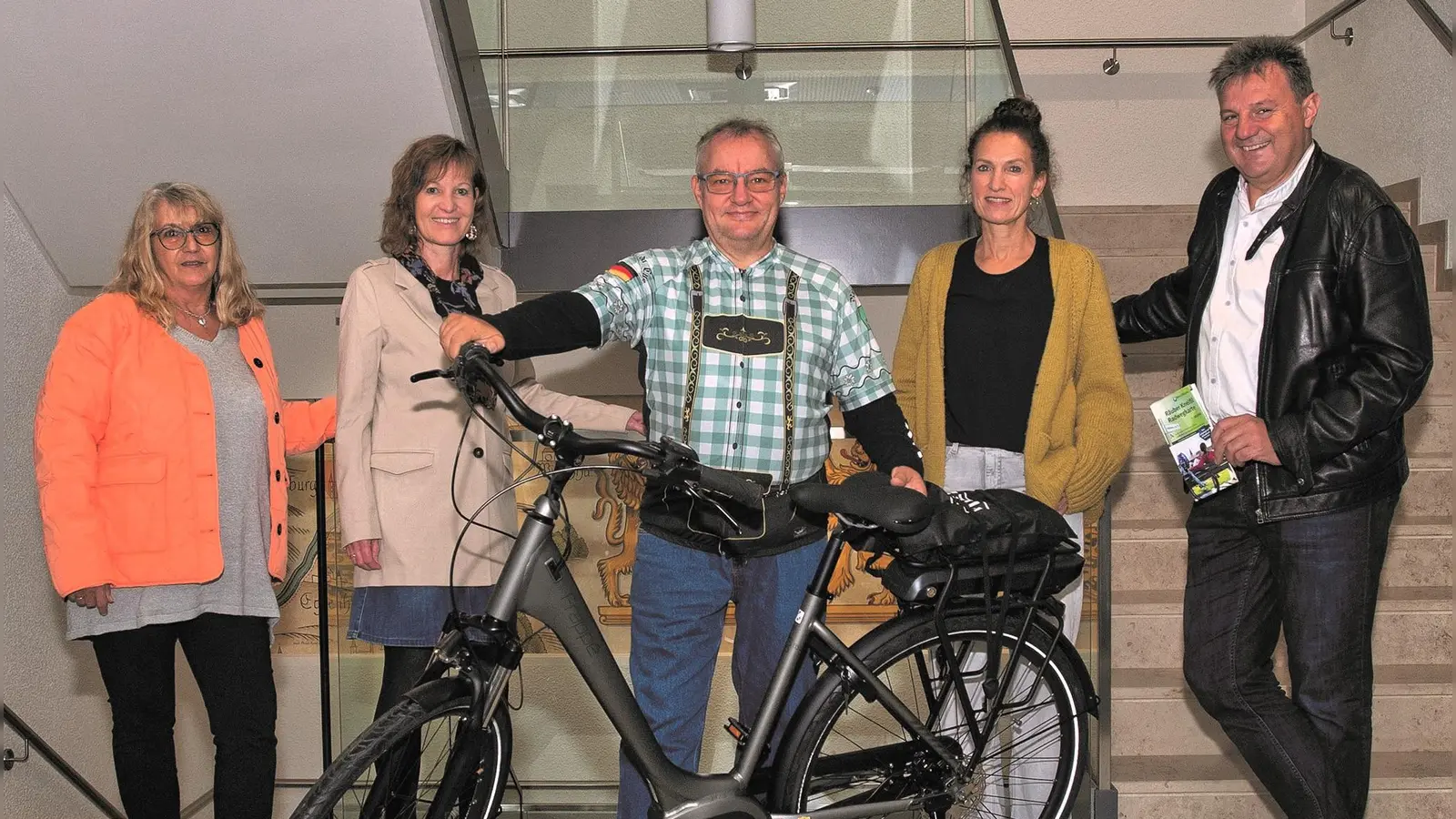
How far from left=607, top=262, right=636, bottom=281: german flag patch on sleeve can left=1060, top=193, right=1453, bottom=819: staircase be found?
1.59 metres

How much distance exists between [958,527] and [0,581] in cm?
312

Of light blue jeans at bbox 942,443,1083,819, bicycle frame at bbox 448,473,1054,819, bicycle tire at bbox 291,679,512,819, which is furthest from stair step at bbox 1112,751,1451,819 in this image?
bicycle tire at bbox 291,679,512,819

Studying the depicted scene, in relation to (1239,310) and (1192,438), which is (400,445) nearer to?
(1192,438)

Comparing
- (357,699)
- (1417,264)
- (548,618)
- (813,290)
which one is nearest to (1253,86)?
(1417,264)

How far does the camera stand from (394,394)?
244 cm

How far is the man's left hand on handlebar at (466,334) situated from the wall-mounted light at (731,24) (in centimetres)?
252

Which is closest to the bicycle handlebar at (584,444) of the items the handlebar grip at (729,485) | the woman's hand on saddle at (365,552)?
the handlebar grip at (729,485)

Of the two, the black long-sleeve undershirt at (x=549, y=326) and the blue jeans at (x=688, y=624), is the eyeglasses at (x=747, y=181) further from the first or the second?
the blue jeans at (x=688, y=624)

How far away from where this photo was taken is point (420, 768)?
6.20 feet

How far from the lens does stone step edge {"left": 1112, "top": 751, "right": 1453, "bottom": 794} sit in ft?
10.5

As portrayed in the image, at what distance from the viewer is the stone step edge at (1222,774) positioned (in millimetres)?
3188

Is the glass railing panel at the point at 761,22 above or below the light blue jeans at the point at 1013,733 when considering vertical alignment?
above

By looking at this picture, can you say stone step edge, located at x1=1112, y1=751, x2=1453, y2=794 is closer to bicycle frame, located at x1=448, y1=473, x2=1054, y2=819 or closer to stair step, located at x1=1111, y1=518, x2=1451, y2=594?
stair step, located at x1=1111, y1=518, x2=1451, y2=594

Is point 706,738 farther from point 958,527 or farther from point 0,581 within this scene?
point 0,581
